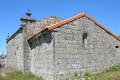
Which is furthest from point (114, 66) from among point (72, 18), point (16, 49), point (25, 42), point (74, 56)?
point (16, 49)

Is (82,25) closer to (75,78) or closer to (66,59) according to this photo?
(66,59)

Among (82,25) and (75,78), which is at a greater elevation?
(82,25)

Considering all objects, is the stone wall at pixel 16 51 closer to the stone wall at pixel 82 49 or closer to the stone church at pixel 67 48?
the stone church at pixel 67 48

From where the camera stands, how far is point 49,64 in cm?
1745

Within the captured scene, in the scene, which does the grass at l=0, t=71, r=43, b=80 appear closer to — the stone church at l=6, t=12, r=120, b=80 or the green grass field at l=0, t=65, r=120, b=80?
the green grass field at l=0, t=65, r=120, b=80

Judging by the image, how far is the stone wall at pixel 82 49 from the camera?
17.4 metres

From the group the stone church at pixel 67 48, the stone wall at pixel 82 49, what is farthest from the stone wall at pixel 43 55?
the stone wall at pixel 82 49

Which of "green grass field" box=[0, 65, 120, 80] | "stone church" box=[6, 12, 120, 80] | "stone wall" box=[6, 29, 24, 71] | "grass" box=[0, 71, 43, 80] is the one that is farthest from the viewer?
"stone wall" box=[6, 29, 24, 71]

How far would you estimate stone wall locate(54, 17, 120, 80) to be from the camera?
1742 centimetres

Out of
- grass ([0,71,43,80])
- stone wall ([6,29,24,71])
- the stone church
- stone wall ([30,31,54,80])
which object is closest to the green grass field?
grass ([0,71,43,80])

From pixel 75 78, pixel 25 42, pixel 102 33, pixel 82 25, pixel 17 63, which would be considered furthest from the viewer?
pixel 17 63

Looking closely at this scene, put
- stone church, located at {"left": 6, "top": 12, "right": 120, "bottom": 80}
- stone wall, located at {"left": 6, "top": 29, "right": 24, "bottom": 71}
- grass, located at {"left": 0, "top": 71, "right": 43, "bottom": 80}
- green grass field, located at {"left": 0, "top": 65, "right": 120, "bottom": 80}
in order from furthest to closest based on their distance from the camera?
stone wall, located at {"left": 6, "top": 29, "right": 24, "bottom": 71} < grass, located at {"left": 0, "top": 71, "right": 43, "bottom": 80} < green grass field, located at {"left": 0, "top": 65, "right": 120, "bottom": 80} < stone church, located at {"left": 6, "top": 12, "right": 120, "bottom": 80}

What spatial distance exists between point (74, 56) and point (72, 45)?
3.17 feet

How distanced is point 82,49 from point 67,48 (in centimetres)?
161
